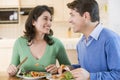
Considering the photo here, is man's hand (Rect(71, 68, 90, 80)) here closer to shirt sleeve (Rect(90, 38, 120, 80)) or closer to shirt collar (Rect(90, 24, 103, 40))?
shirt sleeve (Rect(90, 38, 120, 80))

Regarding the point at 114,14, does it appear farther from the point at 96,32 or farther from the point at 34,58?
the point at 96,32

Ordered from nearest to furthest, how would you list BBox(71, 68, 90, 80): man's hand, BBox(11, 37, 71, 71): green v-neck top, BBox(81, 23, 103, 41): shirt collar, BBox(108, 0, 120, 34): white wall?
1. BBox(71, 68, 90, 80): man's hand
2. BBox(81, 23, 103, 41): shirt collar
3. BBox(11, 37, 71, 71): green v-neck top
4. BBox(108, 0, 120, 34): white wall

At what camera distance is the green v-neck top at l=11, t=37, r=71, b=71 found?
2061mm

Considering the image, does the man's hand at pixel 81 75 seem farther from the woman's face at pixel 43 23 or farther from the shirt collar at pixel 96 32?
the woman's face at pixel 43 23

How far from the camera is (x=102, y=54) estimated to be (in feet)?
5.01

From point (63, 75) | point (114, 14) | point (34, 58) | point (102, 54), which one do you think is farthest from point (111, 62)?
point (114, 14)

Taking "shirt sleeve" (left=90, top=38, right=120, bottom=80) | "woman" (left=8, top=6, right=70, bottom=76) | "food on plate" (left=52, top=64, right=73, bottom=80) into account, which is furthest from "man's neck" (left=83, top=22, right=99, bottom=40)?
"woman" (left=8, top=6, right=70, bottom=76)

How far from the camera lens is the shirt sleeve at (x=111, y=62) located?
146 centimetres

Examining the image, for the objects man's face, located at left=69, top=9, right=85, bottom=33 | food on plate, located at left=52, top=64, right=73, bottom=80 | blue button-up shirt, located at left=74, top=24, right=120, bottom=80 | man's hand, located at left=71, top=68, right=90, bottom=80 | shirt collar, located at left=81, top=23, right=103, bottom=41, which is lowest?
food on plate, located at left=52, top=64, right=73, bottom=80

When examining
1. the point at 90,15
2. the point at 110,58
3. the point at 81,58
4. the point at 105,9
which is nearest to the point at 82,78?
the point at 110,58

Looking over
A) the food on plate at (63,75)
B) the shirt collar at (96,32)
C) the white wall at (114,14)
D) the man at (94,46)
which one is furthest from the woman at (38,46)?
the white wall at (114,14)

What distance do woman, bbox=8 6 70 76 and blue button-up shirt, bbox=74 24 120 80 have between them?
53 cm

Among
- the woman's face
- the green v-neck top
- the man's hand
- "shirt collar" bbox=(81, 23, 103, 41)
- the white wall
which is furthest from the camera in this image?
the white wall

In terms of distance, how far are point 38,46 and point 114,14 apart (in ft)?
6.62
